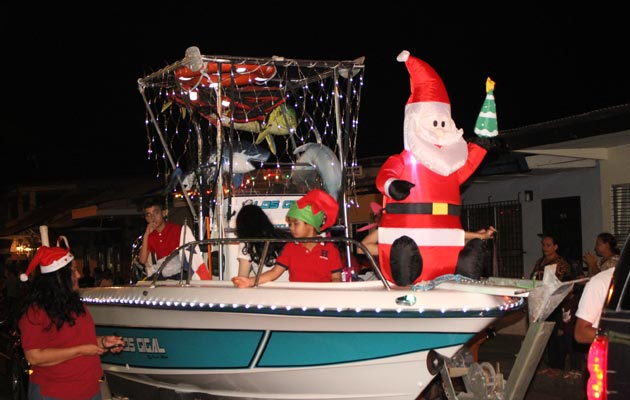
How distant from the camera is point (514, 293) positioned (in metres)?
5.09

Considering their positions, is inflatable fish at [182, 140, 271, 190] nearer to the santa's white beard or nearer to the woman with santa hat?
the santa's white beard

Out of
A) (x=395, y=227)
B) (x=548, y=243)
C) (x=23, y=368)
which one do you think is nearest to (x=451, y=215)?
(x=395, y=227)

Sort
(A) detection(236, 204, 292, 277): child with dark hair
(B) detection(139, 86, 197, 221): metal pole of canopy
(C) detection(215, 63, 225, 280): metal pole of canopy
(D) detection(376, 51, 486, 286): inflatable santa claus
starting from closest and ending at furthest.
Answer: (D) detection(376, 51, 486, 286): inflatable santa claus → (A) detection(236, 204, 292, 277): child with dark hair → (C) detection(215, 63, 225, 280): metal pole of canopy → (B) detection(139, 86, 197, 221): metal pole of canopy

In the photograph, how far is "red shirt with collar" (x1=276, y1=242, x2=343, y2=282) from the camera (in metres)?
6.11

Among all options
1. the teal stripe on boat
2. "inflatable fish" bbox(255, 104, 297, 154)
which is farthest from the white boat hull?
"inflatable fish" bbox(255, 104, 297, 154)

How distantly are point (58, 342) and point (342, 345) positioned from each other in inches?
70.0

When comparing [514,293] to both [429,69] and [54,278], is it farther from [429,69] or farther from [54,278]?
[54,278]

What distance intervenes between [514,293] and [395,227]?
1176 mm

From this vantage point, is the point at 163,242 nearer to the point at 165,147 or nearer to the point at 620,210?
the point at 165,147

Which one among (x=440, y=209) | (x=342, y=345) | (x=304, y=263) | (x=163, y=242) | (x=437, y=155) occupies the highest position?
(x=437, y=155)

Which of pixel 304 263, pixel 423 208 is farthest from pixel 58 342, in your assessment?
pixel 423 208

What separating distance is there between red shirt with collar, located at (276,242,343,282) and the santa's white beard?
1033 millimetres

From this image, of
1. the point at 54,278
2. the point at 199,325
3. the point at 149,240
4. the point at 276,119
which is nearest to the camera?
the point at 54,278

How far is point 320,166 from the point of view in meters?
7.61
